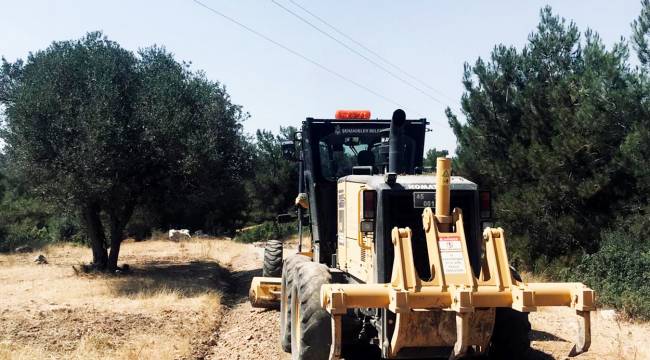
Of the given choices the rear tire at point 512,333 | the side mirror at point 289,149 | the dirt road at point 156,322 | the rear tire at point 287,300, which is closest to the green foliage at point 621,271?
the dirt road at point 156,322

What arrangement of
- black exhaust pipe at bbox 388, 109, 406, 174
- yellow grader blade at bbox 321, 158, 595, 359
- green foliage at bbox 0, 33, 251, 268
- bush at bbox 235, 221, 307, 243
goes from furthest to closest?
bush at bbox 235, 221, 307, 243
green foliage at bbox 0, 33, 251, 268
black exhaust pipe at bbox 388, 109, 406, 174
yellow grader blade at bbox 321, 158, 595, 359

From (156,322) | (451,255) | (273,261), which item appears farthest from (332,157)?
(156,322)

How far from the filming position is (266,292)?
10023 mm

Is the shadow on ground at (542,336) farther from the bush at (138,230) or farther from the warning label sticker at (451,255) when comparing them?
the bush at (138,230)

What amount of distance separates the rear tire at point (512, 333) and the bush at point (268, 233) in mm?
26365

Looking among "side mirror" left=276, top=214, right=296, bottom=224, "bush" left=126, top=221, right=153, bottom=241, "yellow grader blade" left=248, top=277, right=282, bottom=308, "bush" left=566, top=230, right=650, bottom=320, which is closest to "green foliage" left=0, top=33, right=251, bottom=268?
"side mirror" left=276, top=214, right=296, bottom=224

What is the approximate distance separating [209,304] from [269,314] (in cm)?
204

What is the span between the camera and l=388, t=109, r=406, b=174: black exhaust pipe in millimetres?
6438

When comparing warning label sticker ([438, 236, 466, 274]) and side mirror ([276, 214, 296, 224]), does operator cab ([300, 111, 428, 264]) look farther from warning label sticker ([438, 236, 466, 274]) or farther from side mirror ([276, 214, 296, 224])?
warning label sticker ([438, 236, 466, 274])

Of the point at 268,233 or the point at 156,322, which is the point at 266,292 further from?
the point at 268,233

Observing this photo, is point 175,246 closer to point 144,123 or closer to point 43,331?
point 144,123

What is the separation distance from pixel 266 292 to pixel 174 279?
769cm

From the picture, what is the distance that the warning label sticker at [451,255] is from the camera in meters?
5.55

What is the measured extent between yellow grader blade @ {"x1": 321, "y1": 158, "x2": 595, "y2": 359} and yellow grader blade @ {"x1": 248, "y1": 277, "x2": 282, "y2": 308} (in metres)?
4.56
